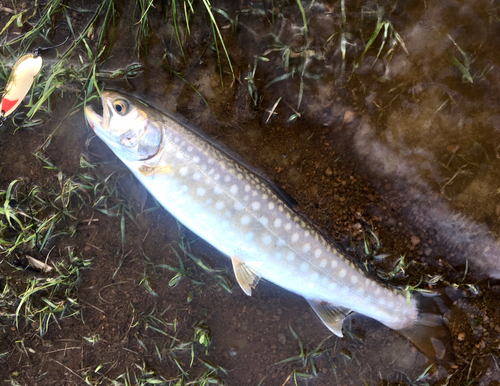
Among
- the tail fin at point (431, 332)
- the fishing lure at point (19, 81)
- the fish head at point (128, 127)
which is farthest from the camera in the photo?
the tail fin at point (431, 332)

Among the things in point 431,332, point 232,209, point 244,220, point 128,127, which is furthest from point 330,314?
point 128,127

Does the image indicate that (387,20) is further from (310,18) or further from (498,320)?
(498,320)

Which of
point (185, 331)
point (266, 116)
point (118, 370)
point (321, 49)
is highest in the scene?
point (321, 49)

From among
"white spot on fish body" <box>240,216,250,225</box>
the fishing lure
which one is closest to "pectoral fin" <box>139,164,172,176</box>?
"white spot on fish body" <box>240,216,250,225</box>

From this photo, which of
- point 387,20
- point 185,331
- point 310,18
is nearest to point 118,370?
point 185,331

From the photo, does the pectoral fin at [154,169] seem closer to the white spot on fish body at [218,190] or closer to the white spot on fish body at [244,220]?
the white spot on fish body at [218,190]

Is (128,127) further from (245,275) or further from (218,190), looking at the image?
(245,275)

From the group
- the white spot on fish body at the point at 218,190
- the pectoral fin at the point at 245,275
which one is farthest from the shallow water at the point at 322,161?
the white spot on fish body at the point at 218,190
